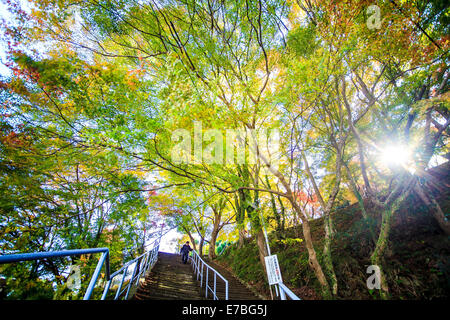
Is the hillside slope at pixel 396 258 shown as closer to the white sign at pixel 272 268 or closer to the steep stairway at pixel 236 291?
the steep stairway at pixel 236 291

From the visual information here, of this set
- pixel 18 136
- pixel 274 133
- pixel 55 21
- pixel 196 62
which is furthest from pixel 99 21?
pixel 274 133

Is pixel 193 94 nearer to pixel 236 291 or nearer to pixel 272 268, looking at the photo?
pixel 272 268

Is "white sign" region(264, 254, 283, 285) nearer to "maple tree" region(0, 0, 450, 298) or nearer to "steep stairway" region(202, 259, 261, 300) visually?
"maple tree" region(0, 0, 450, 298)

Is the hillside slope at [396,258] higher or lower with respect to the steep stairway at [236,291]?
higher

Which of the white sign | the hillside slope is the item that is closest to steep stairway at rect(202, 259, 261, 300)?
the hillside slope

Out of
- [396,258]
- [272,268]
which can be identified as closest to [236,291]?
[272,268]

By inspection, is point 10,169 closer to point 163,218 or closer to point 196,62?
point 196,62

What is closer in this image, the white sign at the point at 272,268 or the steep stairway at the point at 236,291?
the white sign at the point at 272,268

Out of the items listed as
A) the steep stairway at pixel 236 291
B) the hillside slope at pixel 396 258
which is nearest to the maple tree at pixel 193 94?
the hillside slope at pixel 396 258

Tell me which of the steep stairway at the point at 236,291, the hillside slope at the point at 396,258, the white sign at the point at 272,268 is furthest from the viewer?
the steep stairway at the point at 236,291

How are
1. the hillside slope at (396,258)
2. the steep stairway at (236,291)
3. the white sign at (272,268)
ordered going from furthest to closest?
the steep stairway at (236,291) → the white sign at (272,268) → the hillside slope at (396,258)

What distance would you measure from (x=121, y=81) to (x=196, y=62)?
7.15 ft

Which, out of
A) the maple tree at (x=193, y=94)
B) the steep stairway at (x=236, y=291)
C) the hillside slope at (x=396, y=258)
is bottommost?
the steep stairway at (x=236, y=291)

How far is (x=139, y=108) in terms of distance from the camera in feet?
13.4
